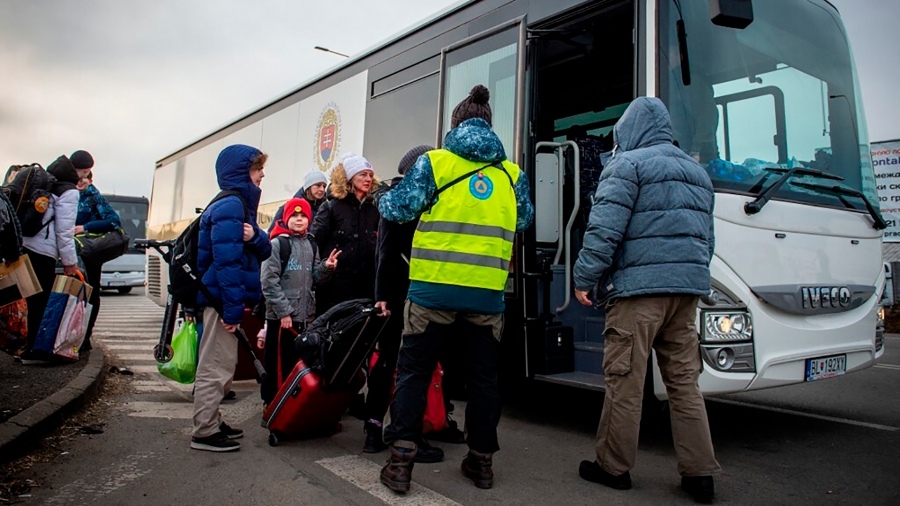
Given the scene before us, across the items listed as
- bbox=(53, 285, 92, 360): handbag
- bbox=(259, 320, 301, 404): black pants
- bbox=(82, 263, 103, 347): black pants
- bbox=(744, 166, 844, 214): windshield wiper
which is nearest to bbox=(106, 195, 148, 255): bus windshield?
bbox=(82, 263, 103, 347): black pants

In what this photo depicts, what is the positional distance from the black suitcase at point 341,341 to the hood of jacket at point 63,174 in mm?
3255

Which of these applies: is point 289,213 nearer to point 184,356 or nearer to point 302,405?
point 184,356

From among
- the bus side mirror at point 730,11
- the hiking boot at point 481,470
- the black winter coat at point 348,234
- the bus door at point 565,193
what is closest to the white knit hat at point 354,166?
the black winter coat at point 348,234

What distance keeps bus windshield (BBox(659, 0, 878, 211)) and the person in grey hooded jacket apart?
696 millimetres

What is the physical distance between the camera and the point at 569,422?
492 centimetres

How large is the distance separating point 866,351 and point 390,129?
4.22 m

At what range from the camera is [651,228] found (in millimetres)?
3318

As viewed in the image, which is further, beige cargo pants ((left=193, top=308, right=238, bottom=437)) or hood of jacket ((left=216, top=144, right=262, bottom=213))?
hood of jacket ((left=216, top=144, right=262, bottom=213))

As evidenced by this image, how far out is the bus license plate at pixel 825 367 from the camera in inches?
163

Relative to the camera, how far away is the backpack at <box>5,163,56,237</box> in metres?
5.56

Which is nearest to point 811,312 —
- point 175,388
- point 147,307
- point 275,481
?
point 275,481

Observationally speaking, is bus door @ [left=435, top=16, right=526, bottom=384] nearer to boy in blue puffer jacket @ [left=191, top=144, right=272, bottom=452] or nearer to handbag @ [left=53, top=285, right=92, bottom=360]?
boy in blue puffer jacket @ [left=191, top=144, right=272, bottom=452]

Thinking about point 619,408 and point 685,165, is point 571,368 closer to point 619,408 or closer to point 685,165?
point 619,408

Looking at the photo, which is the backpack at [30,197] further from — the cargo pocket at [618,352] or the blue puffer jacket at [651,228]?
the cargo pocket at [618,352]
